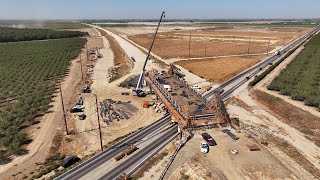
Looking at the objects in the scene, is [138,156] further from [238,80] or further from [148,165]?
[238,80]

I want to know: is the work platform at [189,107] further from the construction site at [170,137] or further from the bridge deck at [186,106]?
the construction site at [170,137]

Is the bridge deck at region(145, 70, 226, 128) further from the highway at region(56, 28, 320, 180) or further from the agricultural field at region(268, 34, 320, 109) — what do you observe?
the agricultural field at region(268, 34, 320, 109)

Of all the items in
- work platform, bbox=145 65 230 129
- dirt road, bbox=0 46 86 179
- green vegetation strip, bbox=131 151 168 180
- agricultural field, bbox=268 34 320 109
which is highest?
work platform, bbox=145 65 230 129

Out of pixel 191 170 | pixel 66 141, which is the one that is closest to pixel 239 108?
pixel 191 170

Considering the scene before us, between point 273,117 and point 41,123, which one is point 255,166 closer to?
point 273,117

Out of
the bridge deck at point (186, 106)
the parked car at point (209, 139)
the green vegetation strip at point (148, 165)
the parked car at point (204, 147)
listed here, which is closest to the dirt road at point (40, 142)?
the green vegetation strip at point (148, 165)

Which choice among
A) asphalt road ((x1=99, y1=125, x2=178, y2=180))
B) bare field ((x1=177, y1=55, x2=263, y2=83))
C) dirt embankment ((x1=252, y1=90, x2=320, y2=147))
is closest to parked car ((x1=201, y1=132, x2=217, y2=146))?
asphalt road ((x1=99, y1=125, x2=178, y2=180))
